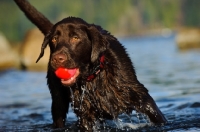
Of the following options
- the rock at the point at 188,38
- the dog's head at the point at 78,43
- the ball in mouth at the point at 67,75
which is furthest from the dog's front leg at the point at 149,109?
the rock at the point at 188,38

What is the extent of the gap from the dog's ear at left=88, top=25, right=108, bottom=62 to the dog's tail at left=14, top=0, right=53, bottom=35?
2.16m

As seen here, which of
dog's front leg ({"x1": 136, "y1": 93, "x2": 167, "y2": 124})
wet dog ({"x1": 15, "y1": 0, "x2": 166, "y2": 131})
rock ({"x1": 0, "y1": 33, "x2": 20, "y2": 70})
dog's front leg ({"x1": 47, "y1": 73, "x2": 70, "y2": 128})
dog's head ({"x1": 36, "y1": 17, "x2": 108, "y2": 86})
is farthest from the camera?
rock ({"x1": 0, "y1": 33, "x2": 20, "y2": 70})

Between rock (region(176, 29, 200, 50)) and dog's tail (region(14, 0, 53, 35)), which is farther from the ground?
rock (region(176, 29, 200, 50))

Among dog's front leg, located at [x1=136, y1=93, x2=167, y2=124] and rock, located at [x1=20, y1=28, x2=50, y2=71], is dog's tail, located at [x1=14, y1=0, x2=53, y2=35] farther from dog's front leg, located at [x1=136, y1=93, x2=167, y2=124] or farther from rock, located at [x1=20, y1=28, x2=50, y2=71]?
rock, located at [x1=20, y1=28, x2=50, y2=71]

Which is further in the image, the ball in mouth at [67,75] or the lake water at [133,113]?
the lake water at [133,113]

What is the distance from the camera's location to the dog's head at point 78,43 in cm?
704

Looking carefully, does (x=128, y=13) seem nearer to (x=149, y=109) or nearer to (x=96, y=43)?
(x=149, y=109)

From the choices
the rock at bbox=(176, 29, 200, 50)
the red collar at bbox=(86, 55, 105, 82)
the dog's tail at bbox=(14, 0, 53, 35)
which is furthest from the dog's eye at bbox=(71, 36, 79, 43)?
the rock at bbox=(176, 29, 200, 50)

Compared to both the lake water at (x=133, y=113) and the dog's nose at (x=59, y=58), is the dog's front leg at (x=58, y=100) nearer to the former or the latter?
the lake water at (x=133, y=113)

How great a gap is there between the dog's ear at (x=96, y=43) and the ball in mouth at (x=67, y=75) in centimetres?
29

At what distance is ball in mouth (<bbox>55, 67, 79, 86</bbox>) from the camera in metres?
6.91

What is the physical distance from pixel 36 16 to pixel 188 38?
30981mm

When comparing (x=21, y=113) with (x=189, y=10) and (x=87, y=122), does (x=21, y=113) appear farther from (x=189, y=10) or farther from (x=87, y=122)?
(x=189, y=10)

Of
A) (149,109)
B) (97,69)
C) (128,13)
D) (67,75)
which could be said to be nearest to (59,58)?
(67,75)
